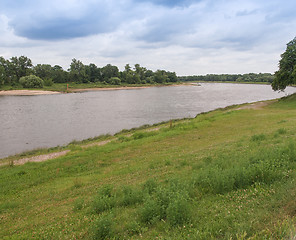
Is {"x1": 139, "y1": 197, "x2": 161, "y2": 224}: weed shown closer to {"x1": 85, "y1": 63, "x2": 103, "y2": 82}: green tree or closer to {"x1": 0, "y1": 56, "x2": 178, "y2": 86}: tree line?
{"x1": 0, "y1": 56, "x2": 178, "y2": 86}: tree line

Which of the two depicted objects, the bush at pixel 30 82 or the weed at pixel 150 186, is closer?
the weed at pixel 150 186

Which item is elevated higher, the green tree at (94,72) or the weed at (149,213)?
the green tree at (94,72)

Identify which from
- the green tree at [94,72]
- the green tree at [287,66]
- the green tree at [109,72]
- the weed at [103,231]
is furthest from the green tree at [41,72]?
the weed at [103,231]

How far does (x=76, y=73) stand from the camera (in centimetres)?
13325

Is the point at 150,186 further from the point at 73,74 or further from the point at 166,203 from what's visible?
the point at 73,74

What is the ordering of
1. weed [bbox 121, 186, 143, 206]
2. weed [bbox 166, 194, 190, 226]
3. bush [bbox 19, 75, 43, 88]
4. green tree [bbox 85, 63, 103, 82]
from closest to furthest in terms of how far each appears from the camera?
weed [bbox 166, 194, 190, 226], weed [bbox 121, 186, 143, 206], bush [bbox 19, 75, 43, 88], green tree [bbox 85, 63, 103, 82]

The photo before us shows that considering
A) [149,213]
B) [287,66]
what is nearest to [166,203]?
[149,213]

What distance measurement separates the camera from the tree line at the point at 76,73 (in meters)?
110

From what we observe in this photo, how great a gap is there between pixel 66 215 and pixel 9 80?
124 meters

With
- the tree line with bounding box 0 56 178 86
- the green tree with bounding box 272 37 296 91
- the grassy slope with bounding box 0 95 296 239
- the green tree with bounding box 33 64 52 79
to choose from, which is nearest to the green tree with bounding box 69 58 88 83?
the tree line with bounding box 0 56 178 86

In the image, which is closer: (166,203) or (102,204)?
(166,203)

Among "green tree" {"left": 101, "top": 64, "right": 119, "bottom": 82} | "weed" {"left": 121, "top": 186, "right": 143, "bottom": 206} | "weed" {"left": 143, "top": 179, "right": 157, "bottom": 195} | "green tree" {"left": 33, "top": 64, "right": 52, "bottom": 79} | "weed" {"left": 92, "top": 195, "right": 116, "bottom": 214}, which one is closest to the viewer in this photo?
"weed" {"left": 92, "top": 195, "right": 116, "bottom": 214}

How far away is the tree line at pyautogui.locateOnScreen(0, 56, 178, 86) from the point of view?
109938mm

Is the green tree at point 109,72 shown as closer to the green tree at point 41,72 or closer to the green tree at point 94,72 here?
the green tree at point 94,72
